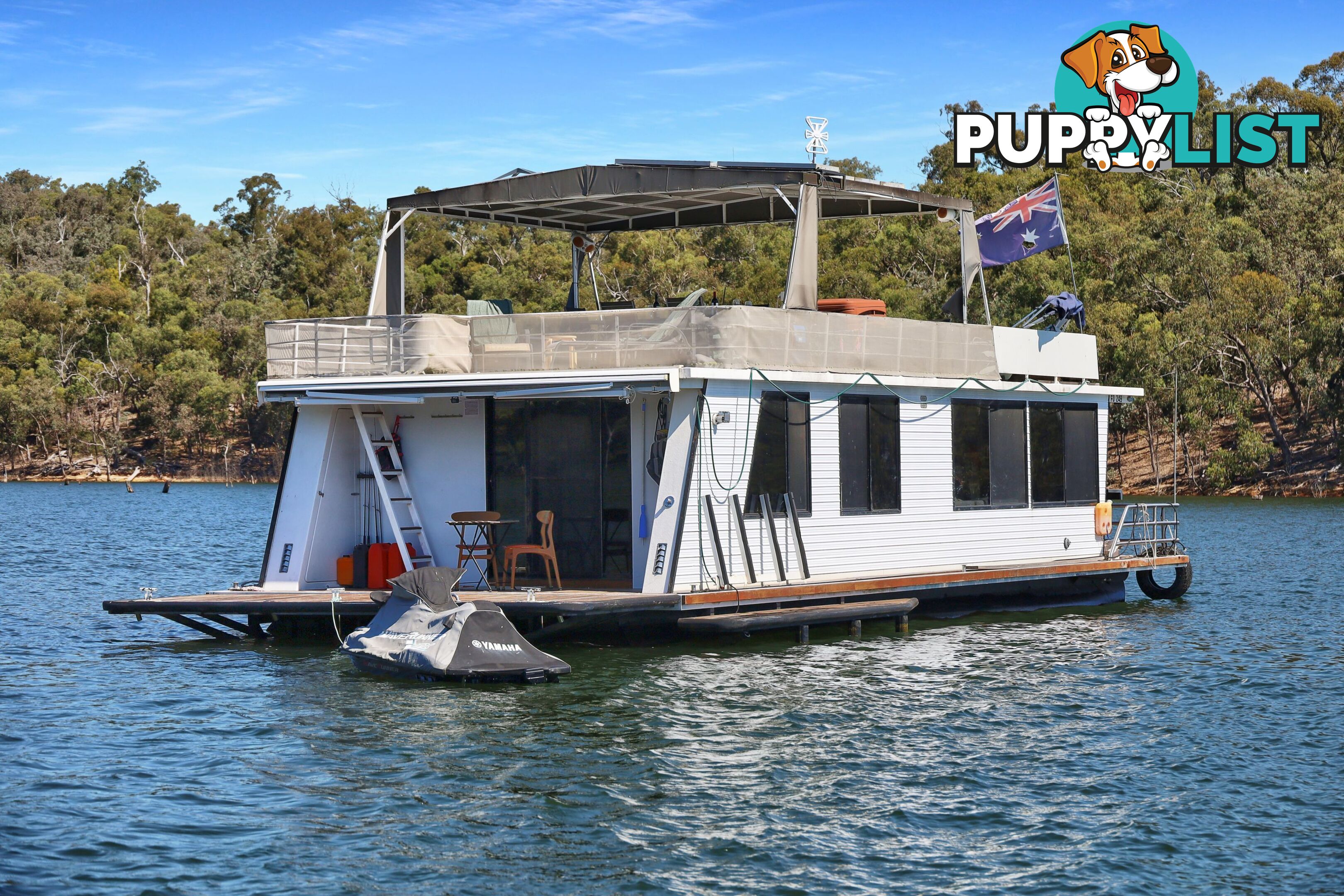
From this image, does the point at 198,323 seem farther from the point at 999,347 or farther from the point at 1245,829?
the point at 1245,829

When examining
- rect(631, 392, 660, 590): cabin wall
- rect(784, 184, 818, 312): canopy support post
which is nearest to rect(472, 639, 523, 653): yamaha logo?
rect(631, 392, 660, 590): cabin wall

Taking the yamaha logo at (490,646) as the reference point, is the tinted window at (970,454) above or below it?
above

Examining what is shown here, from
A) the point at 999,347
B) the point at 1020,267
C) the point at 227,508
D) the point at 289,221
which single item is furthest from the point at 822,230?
the point at 999,347

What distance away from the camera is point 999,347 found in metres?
19.8

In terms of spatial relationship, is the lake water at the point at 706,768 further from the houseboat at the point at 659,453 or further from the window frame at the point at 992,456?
the window frame at the point at 992,456

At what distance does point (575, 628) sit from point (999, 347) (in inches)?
309

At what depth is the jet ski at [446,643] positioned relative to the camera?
14.8 metres

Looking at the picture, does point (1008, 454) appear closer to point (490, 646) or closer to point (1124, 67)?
point (490, 646)

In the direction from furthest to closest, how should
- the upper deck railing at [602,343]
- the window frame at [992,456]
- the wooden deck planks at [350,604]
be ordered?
the window frame at [992,456], the upper deck railing at [602,343], the wooden deck planks at [350,604]

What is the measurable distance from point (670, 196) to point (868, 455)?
4.44 m

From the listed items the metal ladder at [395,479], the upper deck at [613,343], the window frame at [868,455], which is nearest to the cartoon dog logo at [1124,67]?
the upper deck at [613,343]

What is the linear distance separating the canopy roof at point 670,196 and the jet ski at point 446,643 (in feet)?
19.1

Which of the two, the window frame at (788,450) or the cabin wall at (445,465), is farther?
the cabin wall at (445,465)

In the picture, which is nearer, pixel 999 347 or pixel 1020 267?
pixel 999 347
